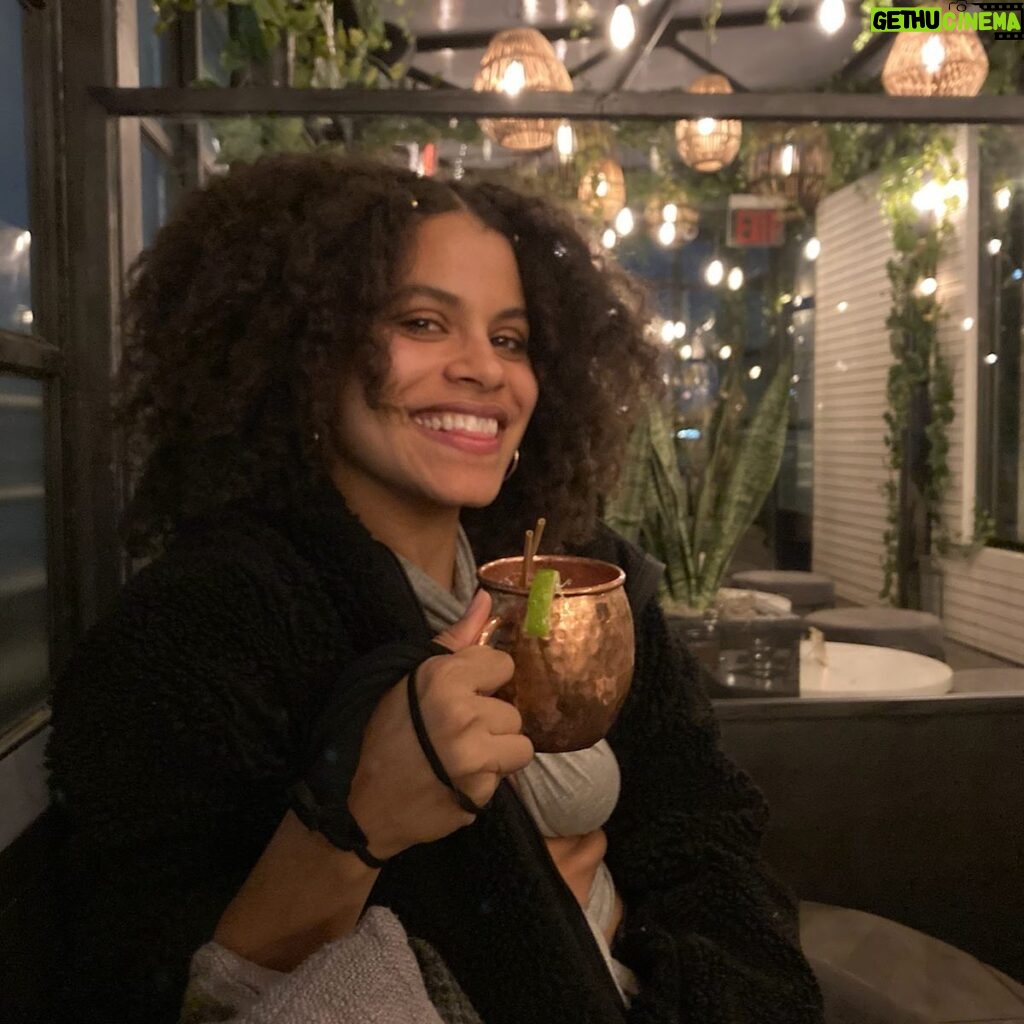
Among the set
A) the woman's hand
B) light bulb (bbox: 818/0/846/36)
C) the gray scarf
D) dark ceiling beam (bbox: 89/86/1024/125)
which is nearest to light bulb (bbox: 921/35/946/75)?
light bulb (bbox: 818/0/846/36)

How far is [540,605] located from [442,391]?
1.29 feet

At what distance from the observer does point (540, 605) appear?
2.51 ft

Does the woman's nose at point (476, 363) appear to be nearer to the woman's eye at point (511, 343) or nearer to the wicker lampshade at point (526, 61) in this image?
the woman's eye at point (511, 343)

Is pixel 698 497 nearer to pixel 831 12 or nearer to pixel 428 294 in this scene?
pixel 428 294

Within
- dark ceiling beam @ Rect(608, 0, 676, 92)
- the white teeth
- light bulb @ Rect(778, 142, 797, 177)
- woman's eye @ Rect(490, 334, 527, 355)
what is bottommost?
the white teeth

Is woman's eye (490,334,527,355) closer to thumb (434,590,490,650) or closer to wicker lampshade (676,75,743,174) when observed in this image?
thumb (434,590,490,650)

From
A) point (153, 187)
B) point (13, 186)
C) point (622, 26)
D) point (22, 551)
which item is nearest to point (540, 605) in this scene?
point (22, 551)

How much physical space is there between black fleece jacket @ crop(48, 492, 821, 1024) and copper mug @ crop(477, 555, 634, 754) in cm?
11

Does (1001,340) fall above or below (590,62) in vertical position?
below

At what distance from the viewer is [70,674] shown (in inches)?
36.7

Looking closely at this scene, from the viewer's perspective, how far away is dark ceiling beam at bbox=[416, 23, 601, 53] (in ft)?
14.8

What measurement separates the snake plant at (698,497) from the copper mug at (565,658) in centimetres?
162

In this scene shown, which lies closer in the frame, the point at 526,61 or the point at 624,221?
the point at 526,61

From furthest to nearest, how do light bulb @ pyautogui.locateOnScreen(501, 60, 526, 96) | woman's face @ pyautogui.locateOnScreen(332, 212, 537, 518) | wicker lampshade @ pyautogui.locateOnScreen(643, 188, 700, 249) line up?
wicker lampshade @ pyautogui.locateOnScreen(643, 188, 700, 249) → light bulb @ pyautogui.locateOnScreen(501, 60, 526, 96) → woman's face @ pyautogui.locateOnScreen(332, 212, 537, 518)
